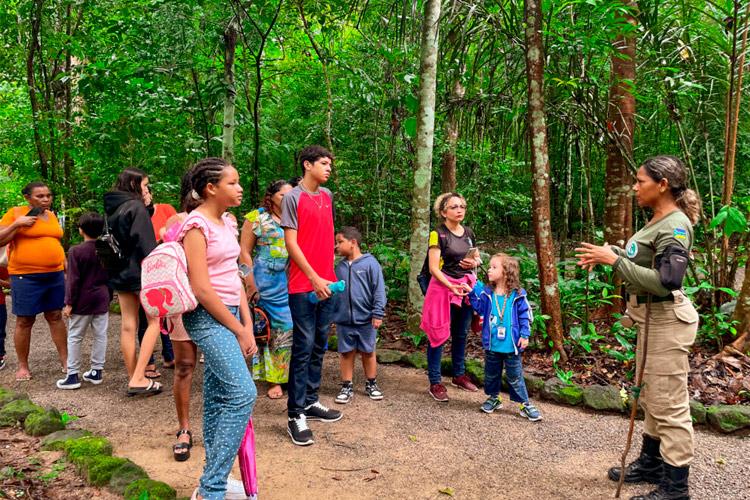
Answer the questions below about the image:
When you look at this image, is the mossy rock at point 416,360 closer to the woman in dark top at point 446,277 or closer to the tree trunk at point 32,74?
the woman in dark top at point 446,277

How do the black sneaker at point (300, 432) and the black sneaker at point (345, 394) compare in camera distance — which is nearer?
the black sneaker at point (300, 432)

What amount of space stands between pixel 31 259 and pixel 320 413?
3.07 metres

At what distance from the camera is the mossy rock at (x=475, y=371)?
4793 mm

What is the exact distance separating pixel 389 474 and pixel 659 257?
200 cm

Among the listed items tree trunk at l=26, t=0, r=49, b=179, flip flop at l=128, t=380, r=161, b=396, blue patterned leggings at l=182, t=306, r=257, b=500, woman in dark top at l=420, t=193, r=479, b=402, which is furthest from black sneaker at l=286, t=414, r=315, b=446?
tree trunk at l=26, t=0, r=49, b=179

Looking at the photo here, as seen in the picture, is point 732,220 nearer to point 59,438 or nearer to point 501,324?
point 501,324

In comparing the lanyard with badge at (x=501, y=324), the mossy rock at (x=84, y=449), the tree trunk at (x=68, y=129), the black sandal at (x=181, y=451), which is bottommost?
the black sandal at (x=181, y=451)

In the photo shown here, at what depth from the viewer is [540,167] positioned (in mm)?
4715

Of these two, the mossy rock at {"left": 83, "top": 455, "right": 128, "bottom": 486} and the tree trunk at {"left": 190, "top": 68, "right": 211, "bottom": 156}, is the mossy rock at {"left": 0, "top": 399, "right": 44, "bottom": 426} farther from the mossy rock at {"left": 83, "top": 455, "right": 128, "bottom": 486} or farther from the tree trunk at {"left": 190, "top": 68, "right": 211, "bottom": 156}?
the tree trunk at {"left": 190, "top": 68, "right": 211, "bottom": 156}

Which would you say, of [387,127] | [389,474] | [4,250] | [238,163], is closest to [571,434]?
[389,474]

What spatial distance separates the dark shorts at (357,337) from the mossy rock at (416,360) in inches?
40.2

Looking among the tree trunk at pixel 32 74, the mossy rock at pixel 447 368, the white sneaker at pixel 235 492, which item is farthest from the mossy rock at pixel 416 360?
the tree trunk at pixel 32 74

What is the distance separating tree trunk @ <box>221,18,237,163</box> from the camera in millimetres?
6746

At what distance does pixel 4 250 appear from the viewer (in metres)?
4.93
